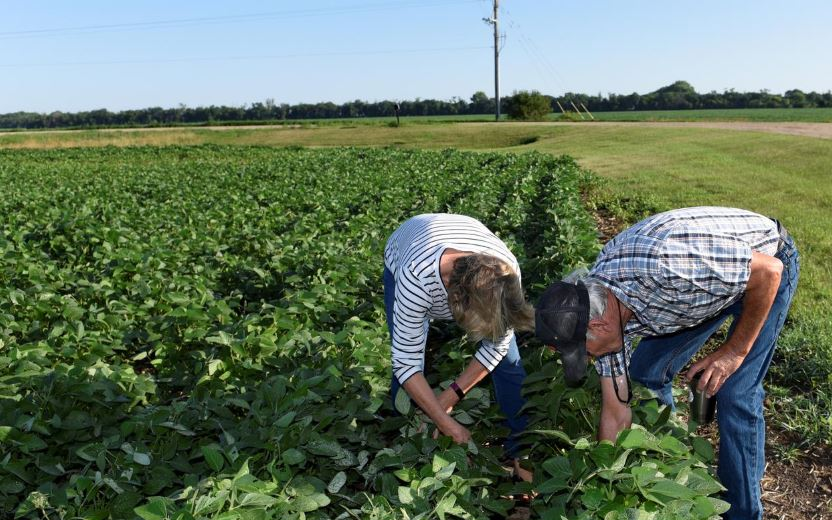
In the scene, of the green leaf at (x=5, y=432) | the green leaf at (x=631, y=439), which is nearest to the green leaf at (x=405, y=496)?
the green leaf at (x=631, y=439)

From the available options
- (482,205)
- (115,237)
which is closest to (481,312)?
(115,237)

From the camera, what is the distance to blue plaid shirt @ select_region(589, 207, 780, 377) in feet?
7.75

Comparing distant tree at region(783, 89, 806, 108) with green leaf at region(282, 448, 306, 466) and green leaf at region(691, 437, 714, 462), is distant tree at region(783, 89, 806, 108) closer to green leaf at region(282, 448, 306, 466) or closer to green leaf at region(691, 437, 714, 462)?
green leaf at region(691, 437, 714, 462)

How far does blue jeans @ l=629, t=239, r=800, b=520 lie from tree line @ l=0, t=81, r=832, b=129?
77710 mm

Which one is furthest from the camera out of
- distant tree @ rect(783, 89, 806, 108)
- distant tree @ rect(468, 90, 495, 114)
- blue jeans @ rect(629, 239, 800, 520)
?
distant tree @ rect(468, 90, 495, 114)

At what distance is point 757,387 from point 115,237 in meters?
6.55

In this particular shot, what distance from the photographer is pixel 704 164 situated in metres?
19.3

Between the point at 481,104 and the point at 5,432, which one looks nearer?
the point at 5,432

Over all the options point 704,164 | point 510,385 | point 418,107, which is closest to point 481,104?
point 418,107

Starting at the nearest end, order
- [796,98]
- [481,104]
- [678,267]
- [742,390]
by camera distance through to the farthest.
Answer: [678,267], [742,390], [796,98], [481,104]

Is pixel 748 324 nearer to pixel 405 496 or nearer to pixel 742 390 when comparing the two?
pixel 742 390

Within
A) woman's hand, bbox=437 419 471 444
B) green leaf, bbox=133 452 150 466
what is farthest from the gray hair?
green leaf, bbox=133 452 150 466

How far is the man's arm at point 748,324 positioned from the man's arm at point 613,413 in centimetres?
43

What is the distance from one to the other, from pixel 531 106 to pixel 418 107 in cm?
4325
